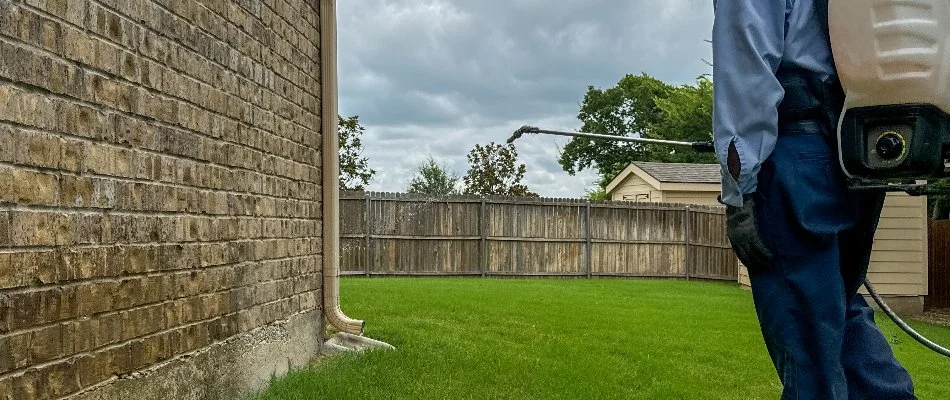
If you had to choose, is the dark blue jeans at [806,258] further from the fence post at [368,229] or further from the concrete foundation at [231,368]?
the fence post at [368,229]

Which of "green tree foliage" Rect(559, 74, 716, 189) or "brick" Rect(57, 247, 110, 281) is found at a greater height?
"green tree foliage" Rect(559, 74, 716, 189)

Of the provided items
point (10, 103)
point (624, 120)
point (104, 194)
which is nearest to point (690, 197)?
point (104, 194)

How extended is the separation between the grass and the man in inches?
88.6

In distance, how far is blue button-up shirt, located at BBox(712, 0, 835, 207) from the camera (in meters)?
1.98

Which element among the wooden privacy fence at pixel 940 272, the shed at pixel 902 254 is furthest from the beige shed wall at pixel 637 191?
the shed at pixel 902 254

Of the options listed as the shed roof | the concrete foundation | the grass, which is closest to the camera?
the concrete foundation

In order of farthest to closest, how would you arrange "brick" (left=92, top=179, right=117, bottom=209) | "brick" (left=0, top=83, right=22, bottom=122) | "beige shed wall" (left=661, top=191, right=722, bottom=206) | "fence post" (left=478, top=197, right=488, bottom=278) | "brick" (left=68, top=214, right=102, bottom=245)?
"beige shed wall" (left=661, top=191, right=722, bottom=206)
"fence post" (left=478, top=197, right=488, bottom=278)
"brick" (left=92, top=179, right=117, bottom=209)
"brick" (left=68, top=214, right=102, bottom=245)
"brick" (left=0, top=83, right=22, bottom=122)

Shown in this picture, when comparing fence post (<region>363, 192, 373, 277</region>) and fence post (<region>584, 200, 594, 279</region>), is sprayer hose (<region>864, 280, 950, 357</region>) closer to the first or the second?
fence post (<region>363, 192, 373, 277</region>)

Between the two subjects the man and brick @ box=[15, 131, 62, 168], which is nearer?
the man

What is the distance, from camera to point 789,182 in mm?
1973

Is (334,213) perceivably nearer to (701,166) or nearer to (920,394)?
(920,394)

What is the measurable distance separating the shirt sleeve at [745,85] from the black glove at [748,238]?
1.1 inches

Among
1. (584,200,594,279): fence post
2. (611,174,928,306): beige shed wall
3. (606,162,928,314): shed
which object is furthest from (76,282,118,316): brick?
(584,200,594,279): fence post

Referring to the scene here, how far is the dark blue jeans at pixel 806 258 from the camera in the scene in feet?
6.47
